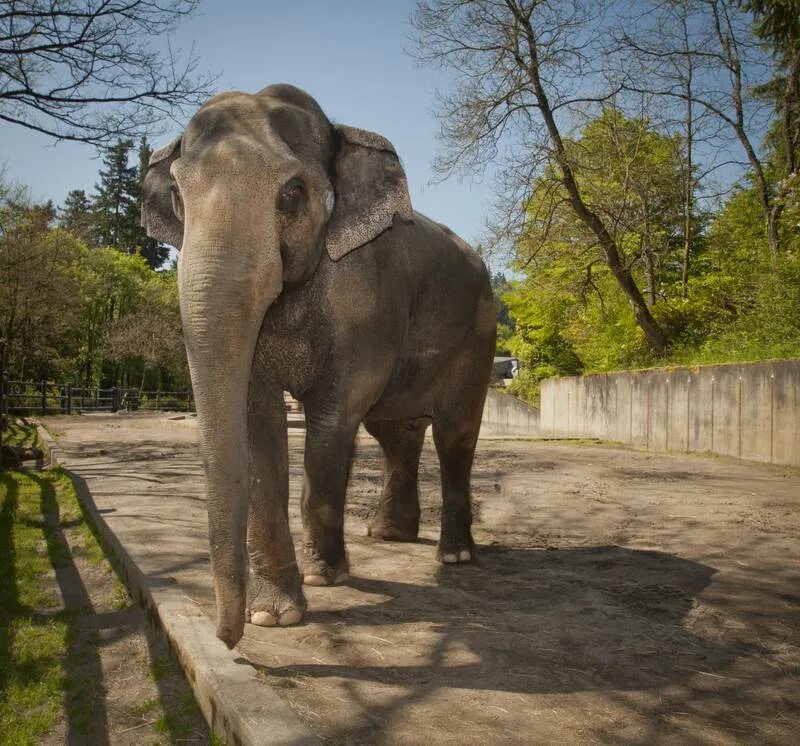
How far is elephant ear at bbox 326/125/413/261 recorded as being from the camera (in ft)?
11.3

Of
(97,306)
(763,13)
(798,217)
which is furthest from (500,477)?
(97,306)

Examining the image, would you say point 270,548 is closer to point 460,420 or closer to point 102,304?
point 460,420

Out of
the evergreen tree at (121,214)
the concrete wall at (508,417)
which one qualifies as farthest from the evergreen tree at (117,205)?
the concrete wall at (508,417)

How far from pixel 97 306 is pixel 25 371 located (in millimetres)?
13250

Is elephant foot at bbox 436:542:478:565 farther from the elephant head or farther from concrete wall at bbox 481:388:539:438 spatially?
concrete wall at bbox 481:388:539:438

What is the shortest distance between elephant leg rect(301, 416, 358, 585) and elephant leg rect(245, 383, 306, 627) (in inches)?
7.7

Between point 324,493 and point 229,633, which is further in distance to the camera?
point 324,493

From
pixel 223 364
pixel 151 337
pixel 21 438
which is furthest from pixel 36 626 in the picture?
pixel 151 337

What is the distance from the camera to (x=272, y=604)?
3.35 m

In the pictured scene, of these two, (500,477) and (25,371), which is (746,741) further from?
(25,371)

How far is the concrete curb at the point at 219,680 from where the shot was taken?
7.24 feet

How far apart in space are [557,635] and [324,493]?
1247 millimetres

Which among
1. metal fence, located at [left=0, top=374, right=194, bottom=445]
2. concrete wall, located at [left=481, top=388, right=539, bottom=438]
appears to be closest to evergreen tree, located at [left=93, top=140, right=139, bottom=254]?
metal fence, located at [left=0, top=374, right=194, bottom=445]

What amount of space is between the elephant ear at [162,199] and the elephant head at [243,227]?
13cm
